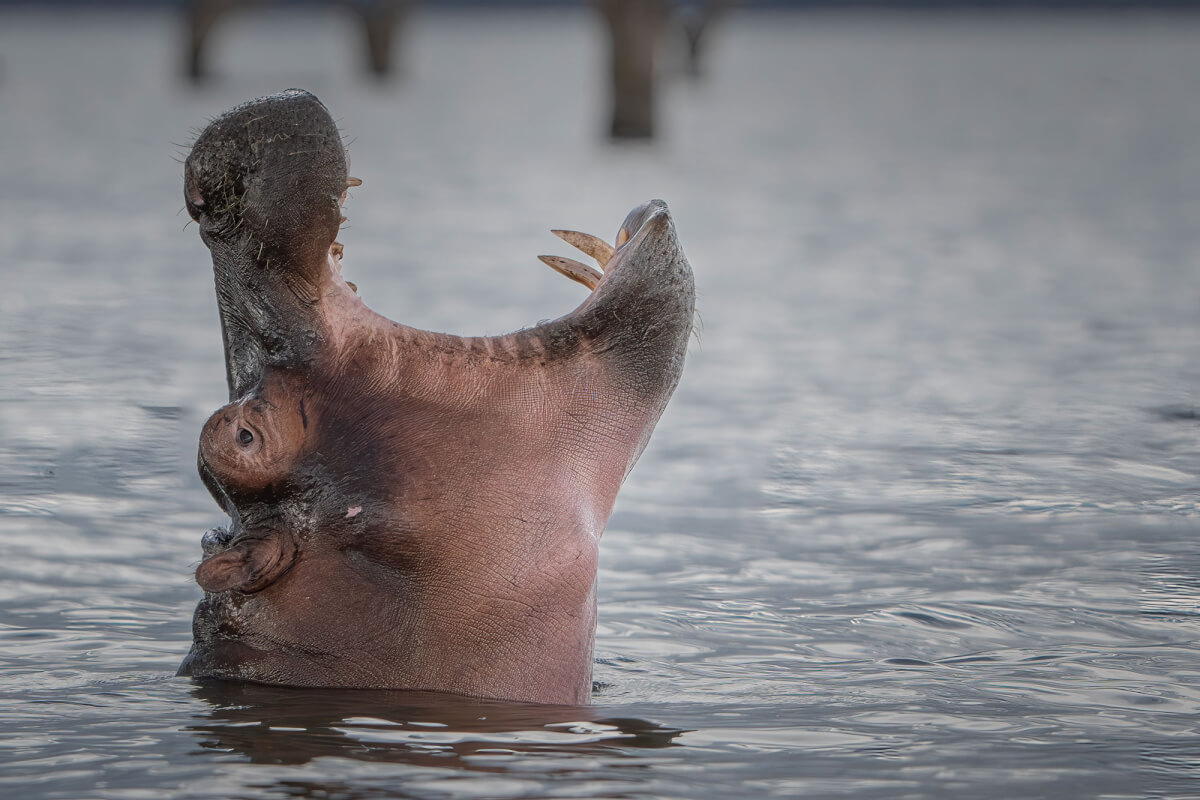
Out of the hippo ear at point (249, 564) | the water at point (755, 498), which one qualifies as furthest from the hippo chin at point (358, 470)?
the water at point (755, 498)

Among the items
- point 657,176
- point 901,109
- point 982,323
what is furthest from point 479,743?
point 901,109

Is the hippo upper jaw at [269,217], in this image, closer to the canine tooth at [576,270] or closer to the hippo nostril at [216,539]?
the hippo nostril at [216,539]

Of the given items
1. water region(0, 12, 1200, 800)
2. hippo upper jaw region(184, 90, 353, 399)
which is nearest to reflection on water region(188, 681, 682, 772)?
water region(0, 12, 1200, 800)

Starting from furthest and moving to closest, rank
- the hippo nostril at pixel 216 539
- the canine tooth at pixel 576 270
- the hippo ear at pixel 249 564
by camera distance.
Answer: the canine tooth at pixel 576 270, the hippo nostril at pixel 216 539, the hippo ear at pixel 249 564

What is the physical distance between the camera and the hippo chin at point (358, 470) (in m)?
3.18

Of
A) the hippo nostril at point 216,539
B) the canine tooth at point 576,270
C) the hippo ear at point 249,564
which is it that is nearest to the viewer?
the hippo ear at point 249,564

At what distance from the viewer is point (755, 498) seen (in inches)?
237

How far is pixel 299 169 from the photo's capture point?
10.6 feet

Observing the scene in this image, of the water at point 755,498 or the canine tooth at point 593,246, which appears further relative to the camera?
the canine tooth at point 593,246

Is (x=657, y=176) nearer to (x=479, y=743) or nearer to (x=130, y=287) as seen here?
(x=130, y=287)

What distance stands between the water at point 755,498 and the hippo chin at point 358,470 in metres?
0.12

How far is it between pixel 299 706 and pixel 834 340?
→ 621 cm

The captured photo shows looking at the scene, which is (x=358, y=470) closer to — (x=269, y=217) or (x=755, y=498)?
(x=269, y=217)

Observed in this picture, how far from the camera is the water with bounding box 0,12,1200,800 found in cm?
327
